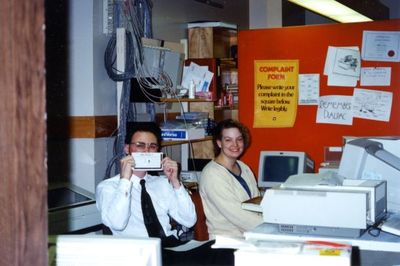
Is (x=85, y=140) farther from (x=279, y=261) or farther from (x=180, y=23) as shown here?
(x=279, y=261)

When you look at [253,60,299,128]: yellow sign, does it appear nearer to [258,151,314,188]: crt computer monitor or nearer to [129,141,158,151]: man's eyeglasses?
[258,151,314,188]: crt computer monitor

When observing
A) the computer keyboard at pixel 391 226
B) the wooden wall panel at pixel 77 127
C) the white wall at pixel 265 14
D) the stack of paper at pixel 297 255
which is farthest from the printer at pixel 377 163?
the white wall at pixel 265 14

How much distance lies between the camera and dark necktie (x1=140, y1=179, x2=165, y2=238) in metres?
2.99

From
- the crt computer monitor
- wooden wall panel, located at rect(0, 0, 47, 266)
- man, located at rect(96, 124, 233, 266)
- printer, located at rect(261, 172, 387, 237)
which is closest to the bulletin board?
the crt computer monitor

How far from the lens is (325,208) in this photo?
2.41 meters

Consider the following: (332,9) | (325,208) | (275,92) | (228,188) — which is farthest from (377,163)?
(332,9)

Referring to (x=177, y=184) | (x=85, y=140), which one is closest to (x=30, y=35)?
(x=177, y=184)

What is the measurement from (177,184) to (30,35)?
7.65 feet

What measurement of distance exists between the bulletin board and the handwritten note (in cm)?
3

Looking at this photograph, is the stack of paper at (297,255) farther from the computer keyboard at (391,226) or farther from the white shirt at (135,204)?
the white shirt at (135,204)

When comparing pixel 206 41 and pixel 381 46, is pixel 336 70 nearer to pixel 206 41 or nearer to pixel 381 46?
pixel 381 46

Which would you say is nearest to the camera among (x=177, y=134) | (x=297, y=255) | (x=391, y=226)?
(x=297, y=255)

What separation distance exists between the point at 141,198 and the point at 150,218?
0.12 meters

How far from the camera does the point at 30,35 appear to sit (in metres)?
0.84
